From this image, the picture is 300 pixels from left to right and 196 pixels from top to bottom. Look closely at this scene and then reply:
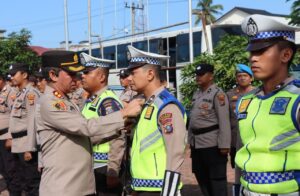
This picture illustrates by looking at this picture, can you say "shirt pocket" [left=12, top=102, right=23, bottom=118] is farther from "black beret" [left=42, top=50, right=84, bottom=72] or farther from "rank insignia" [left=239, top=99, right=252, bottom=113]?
"rank insignia" [left=239, top=99, right=252, bottom=113]

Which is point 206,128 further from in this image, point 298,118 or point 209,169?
point 298,118

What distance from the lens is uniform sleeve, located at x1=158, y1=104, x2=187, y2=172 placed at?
3.15m

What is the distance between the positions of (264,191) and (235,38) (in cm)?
1090

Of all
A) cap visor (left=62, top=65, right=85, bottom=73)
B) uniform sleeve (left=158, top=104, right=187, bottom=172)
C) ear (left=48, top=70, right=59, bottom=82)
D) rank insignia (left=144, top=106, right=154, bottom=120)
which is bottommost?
uniform sleeve (left=158, top=104, right=187, bottom=172)

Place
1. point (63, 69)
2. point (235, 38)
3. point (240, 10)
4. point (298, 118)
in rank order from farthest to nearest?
point (240, 10) → point (235, 38) → point (63, 69) → point (298, 118)

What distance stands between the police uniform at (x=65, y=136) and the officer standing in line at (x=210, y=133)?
278 cm

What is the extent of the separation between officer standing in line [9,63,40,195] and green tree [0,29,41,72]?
13273mm

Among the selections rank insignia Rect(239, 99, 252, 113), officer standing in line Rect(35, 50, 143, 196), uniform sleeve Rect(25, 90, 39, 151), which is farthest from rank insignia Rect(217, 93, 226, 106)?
rank insignia Rect(239, 99, 252, 113)

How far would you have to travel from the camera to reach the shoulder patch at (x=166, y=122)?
10.5 ft

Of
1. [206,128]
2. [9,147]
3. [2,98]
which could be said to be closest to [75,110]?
[206,128]

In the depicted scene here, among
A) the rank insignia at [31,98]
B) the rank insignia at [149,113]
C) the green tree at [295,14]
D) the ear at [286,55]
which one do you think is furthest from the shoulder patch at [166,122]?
the green tree at [295,14]

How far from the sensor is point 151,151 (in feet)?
10.9

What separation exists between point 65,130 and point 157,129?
70 centimetres

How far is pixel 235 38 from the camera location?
42.8ft
